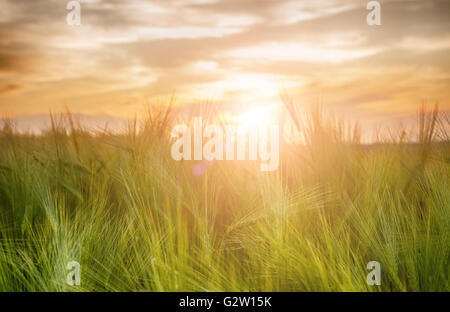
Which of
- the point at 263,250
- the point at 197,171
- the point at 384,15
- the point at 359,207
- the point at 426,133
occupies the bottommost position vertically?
the point at 263,250

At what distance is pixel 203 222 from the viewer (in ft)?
4.05

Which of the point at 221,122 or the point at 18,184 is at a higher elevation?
the point at 221,122

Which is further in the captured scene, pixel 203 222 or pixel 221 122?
pixel 221 122

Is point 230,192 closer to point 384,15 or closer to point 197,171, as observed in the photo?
point 197,171

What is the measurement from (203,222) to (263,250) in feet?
0.70

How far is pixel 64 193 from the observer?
155cm

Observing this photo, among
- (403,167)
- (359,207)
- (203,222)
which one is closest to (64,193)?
(203,222)
